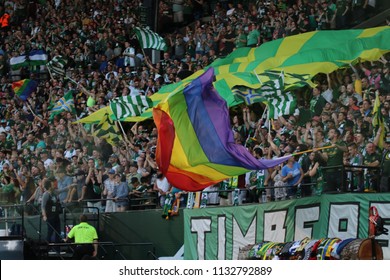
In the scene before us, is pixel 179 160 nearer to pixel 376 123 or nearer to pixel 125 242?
pixel 376 123

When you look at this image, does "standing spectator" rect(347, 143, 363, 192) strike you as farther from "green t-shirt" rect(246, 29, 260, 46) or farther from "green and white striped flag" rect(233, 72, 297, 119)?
"green t-shirt" rect(246, 29, 260, 46)

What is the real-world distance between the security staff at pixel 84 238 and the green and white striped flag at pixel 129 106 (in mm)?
3047

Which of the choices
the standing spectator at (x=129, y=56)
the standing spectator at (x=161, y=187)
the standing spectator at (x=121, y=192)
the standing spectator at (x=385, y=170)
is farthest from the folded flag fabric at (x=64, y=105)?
the standing spectator at (x=385, y=170)

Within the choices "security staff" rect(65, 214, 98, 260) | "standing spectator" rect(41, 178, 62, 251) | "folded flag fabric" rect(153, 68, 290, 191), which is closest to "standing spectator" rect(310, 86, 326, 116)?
"folded flag fabric" rect(153, 68, 290, 191)

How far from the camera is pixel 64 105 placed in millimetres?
27219

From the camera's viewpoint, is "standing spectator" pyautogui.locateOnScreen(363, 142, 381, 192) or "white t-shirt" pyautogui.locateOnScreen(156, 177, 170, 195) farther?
"white t-shirt" pyautogui.locateOnScreen(156, 177, 170, 195)

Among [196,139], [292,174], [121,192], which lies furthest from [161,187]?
[292,174]

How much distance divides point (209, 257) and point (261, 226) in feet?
5.48

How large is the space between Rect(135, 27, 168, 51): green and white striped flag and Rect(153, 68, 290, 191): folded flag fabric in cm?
824

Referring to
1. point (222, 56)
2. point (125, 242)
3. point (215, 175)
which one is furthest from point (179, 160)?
point (222, 56)

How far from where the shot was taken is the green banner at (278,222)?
17.0 m

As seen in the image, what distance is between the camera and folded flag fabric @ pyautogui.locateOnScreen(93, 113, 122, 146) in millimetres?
24000

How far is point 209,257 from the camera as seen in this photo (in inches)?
792

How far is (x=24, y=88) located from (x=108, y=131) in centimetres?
591
